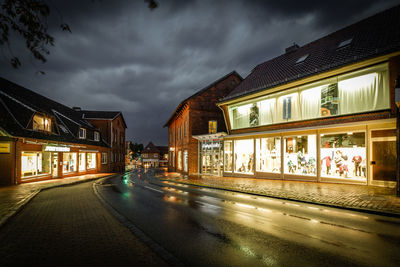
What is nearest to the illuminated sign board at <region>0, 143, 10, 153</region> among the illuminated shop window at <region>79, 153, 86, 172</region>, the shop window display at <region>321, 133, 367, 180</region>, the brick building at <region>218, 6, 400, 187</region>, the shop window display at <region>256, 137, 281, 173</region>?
the illuminated shop window at <region>79, 153, 86, 172</region>

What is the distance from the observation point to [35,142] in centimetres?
1964

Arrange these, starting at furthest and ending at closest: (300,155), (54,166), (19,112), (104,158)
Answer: (104,158), (54,166), (19,112), (300,155)

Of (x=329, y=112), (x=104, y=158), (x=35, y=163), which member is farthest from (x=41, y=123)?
(x=329, y=112)

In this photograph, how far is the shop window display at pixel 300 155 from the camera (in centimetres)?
1513

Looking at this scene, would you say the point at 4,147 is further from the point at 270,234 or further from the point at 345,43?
the point at 345,43

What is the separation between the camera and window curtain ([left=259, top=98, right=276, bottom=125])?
17.8m

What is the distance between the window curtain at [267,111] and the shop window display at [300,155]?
2.21 meters

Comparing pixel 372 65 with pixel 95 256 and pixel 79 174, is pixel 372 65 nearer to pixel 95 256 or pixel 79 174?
pixel 95 256

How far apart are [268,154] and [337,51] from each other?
347 inches

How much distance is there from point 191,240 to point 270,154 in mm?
13942

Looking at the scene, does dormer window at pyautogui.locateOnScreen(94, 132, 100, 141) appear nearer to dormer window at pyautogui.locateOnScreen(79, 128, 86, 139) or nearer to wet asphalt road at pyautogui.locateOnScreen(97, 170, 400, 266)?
dormer window at pyautogui.locateOnScreen(79, 128, 86, 139)

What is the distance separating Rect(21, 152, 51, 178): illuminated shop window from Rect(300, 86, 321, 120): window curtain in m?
22.8

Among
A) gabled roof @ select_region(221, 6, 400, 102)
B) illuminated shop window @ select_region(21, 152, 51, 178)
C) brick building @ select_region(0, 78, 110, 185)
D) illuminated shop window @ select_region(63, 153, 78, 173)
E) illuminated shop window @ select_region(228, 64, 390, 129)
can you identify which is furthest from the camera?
illuminated shop window @ select_region(63, 153, 78, 173)

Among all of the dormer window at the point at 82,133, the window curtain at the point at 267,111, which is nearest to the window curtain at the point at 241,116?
the window curtain at the point at 267,111
